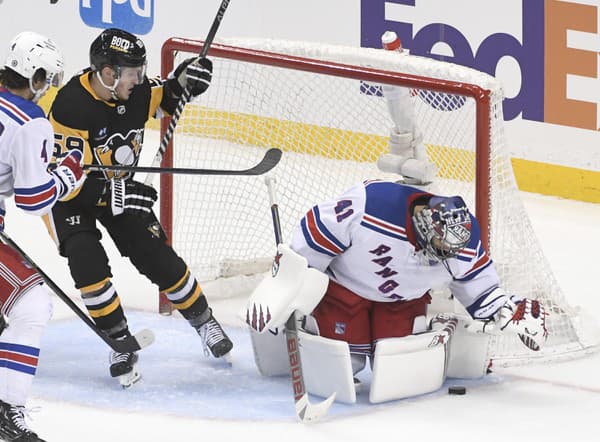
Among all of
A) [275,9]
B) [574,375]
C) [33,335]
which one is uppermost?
[275,9]

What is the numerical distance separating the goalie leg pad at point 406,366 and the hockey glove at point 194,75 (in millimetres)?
976

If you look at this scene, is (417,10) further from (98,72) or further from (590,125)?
(98,72)

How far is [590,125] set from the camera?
635cm

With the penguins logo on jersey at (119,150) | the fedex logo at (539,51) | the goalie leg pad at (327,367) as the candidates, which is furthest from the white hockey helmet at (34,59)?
the fedex logo at (539,51)

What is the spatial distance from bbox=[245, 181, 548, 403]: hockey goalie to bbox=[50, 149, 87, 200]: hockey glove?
1.91 ft

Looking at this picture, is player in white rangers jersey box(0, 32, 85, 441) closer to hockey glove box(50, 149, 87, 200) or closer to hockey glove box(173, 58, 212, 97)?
hockey glove box(50, 149, 87, 200)

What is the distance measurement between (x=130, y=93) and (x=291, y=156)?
1.26 metres

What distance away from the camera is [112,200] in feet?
13.2

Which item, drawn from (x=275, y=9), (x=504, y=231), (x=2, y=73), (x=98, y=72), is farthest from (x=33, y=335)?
(x=275, y=9)

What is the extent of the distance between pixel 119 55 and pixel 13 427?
3.61 ft

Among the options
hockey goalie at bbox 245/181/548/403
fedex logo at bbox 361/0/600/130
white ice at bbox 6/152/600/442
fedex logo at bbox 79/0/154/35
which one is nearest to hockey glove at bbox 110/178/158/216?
hockey goalie at bbox 245/181/548/403

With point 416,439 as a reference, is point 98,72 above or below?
above

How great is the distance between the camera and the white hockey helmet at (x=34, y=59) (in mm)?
3545

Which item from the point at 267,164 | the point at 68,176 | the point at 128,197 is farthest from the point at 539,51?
the point at 68,176
